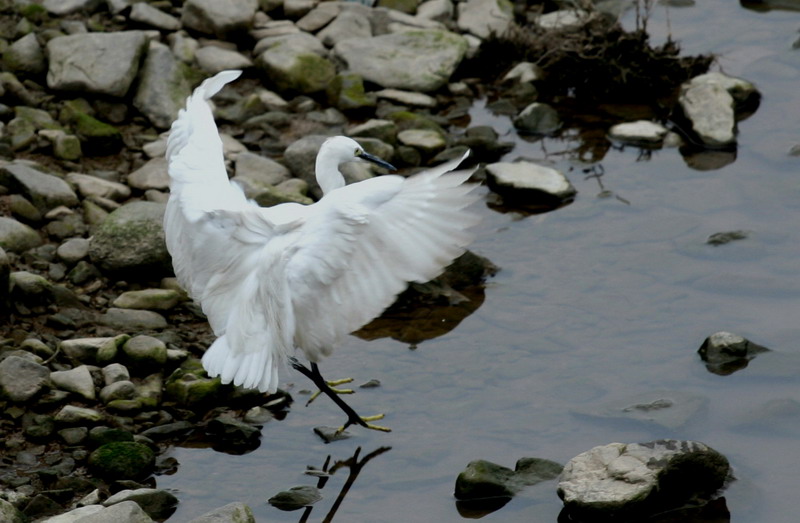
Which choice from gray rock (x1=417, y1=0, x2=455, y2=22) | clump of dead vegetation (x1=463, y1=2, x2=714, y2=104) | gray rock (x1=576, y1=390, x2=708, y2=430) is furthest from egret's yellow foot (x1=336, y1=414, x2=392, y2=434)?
gray rock (x1=417, y1=0, x2=455, y2=22)

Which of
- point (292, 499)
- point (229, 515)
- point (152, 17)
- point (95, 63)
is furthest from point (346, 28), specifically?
point (229, 515)

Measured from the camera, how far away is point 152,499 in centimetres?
597

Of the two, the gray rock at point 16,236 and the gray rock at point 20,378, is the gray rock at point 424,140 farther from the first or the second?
the gray rock at point 20,378

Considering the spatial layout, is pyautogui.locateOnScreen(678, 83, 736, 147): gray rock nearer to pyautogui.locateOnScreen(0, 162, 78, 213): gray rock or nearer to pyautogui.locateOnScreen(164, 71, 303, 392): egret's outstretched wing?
pyautogui.locateOnScreen(164, 71, 303, 392): egret's outstretched wing

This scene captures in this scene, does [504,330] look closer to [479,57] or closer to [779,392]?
[779,392]

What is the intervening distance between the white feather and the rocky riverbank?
780 millimetres

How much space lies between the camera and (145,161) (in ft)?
31.7

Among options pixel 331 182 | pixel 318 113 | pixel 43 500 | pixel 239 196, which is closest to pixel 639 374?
pixel 331 182

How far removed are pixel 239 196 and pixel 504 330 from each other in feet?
7.51

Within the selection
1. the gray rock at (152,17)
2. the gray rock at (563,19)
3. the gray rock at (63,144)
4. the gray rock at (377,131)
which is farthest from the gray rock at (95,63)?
the gray rock at (563,19)

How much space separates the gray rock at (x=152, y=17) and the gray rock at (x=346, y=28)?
5.06 ft

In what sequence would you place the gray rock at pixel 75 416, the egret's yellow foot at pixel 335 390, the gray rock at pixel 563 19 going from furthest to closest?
the gray rock at pixel 563 19, the egret's yellow foot at pixel 335 390, the gray rock at pixel 75 416

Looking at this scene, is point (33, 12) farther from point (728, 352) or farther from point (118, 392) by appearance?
point (728, 352)

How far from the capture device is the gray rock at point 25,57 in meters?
10.2
